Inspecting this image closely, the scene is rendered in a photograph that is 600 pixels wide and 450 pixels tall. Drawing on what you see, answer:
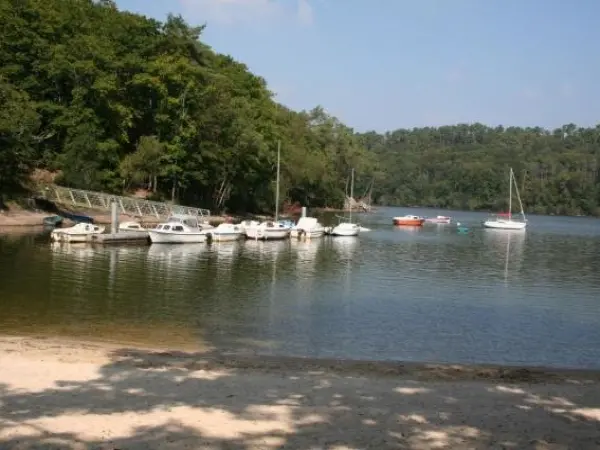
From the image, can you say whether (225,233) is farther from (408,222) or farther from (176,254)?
(408,222)

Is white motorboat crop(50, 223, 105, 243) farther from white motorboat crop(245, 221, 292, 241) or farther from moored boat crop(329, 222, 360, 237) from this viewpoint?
moored boat crop(329, 222, 360, 237)

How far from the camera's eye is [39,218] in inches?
2197

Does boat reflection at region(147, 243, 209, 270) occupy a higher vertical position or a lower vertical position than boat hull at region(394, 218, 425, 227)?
lower

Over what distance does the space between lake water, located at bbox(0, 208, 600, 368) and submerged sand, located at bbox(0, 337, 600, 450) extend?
3675mm

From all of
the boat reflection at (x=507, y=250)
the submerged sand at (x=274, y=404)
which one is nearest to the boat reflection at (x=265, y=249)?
the boat reflection at (x=507, y=250)

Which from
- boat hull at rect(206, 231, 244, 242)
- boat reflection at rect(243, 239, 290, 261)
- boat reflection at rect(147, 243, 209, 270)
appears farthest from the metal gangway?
boat reflection at rect(243, 239, 290, 261)

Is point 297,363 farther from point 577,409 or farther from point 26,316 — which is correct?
point 26,316

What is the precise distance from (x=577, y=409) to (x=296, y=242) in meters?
48.1

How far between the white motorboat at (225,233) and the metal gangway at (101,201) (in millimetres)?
9554

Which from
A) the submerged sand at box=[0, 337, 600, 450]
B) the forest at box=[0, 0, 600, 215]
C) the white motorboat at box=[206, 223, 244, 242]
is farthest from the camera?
the forest at box=[0, 0, 600, 215]

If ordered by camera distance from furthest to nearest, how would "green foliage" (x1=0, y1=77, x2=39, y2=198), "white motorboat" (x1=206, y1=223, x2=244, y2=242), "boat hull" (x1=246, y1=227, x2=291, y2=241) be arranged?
1. "boat hull" (x1=246, y1=227, x2=291, y2=241)
2. "white motorboat" (x1=206, y1=223, x2=244, y2=242)
3. "green foliage" (x1=0, y1=77, x2=39, y2=198)

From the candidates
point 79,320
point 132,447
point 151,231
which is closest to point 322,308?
point 79,320

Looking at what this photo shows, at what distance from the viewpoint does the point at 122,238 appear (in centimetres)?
4719

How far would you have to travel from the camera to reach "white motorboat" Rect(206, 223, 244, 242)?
2141 inches
